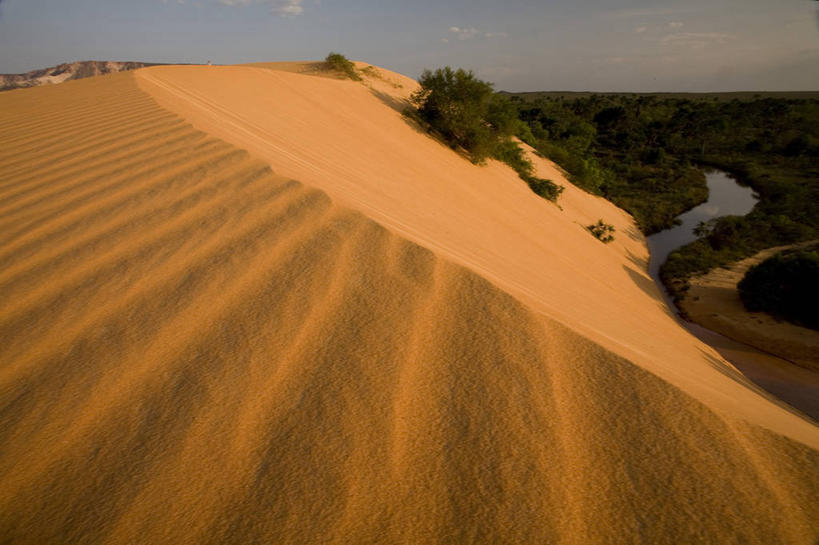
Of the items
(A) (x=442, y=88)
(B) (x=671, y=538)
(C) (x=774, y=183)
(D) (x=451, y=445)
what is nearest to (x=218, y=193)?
(D) (x=451, y=445)

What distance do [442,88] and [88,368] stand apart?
30.1 ft

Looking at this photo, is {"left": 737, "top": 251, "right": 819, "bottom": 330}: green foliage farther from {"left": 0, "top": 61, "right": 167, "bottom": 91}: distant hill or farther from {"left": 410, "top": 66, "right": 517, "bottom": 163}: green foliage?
{"left": 0, "top": 61, "right": 167, "bottom": 91}: distant hill

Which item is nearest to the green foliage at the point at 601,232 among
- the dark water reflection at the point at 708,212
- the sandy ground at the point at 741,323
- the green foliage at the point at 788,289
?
the dark water reflection at the point at 708,212

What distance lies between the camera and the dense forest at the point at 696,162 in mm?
11133

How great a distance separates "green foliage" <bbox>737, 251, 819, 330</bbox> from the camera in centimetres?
686

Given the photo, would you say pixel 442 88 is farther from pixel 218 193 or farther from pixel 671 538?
pixel 671 538

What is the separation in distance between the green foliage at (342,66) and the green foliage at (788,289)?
11010mm

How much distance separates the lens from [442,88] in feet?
29.8

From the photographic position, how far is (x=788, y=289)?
7.10 meters

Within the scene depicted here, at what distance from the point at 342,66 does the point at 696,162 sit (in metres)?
22.2

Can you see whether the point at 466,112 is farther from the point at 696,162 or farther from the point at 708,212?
the point at 696,162

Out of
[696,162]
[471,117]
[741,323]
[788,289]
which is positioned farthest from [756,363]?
[696,162]

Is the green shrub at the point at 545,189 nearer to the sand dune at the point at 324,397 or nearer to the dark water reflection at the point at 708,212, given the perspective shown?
the dark water reflection at the point at 708,212

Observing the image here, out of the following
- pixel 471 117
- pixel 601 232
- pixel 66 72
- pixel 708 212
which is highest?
pixel 471 117
